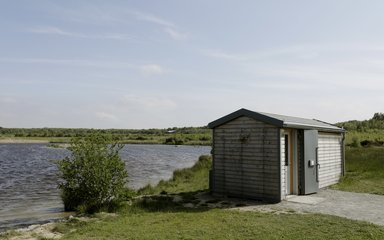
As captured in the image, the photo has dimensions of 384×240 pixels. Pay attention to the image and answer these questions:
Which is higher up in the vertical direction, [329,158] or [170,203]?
[329,158]

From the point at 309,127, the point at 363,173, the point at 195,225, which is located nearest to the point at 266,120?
the point at 309,127

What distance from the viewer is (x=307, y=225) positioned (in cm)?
852

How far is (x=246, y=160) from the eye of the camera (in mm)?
12422

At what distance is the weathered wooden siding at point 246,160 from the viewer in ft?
38.5

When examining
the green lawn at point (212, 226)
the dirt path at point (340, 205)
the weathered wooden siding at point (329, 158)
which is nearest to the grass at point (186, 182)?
the dirt path at point (340, 205)

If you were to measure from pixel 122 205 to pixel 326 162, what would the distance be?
8.45 metres

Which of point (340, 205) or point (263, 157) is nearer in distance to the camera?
point (340, 205)

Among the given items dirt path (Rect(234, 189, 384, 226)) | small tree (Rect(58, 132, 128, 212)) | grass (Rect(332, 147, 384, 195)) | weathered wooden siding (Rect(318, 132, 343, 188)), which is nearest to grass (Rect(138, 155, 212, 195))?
small tree (Rect(58, 132, 128, 212))

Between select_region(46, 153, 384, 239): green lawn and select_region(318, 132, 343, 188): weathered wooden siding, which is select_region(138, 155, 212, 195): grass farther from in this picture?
select_region(46, 153, 384, 239): green lawn

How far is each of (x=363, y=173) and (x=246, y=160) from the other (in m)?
8.73

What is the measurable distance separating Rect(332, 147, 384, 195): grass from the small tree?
8613 mm

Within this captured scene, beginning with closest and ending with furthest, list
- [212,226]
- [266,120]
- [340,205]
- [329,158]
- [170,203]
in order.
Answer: [212,226] → [340,205] → [170,203] → [266,120] → [329,158]

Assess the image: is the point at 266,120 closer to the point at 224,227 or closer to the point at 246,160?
the point at 246,160

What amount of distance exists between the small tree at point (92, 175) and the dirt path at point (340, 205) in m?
3.84
